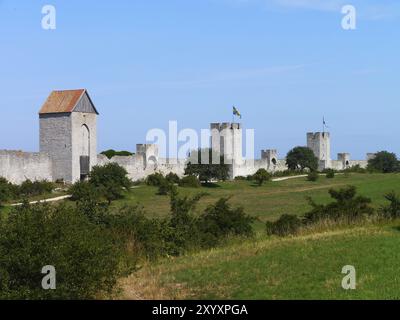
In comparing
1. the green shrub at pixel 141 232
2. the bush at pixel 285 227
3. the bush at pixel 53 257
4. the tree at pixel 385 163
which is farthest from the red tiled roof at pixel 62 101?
the bush at pixel 53 257

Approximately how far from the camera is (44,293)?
9.01 metres

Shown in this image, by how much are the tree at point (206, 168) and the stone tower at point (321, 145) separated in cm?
2865

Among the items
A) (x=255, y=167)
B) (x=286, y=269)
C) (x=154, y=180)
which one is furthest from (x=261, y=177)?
(x=286, y=269)

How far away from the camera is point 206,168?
57.8 m

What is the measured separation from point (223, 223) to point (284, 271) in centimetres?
770

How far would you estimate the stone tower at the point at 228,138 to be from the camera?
6906cm

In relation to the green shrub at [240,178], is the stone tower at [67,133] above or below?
above

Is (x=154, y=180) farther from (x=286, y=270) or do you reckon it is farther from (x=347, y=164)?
(x=347, y=164)

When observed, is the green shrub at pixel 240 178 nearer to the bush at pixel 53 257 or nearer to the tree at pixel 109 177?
the tree at pixel 109 177

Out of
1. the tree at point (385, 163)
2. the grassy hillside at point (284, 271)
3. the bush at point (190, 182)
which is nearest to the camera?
the grassy hillside at point (284, 271)

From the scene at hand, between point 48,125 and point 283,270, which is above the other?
point 48,125

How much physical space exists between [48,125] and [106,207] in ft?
119
